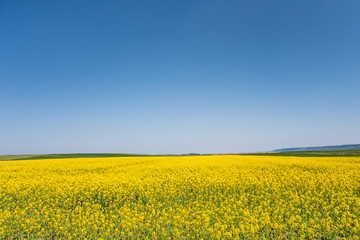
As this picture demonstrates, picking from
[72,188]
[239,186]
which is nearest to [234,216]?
[239,186]

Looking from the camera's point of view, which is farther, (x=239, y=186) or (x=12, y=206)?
(x=239, y=186)

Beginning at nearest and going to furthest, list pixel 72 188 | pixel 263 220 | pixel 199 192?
pixel 263 220
pixel 199 192
pixel 72 188

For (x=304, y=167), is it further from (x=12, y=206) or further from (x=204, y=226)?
(x=12, y=206)

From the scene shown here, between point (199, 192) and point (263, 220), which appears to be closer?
point (263, 220)

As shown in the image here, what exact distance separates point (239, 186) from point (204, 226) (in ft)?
18.6

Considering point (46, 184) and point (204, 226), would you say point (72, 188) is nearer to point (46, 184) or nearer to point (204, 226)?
point (46, 184)

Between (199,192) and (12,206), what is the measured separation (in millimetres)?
9377

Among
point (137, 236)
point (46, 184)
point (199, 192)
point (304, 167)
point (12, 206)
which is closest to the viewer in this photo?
point (137, 236)

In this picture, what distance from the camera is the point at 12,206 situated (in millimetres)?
9086

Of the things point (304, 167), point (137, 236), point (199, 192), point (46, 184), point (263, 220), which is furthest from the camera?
point (304, 167)

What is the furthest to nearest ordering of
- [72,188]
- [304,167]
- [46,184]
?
[304,167], [46,184], [72,188]

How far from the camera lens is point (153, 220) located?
7070 mm

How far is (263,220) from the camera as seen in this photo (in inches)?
263

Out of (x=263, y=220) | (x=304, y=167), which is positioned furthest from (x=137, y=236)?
(x=304, y=167)
